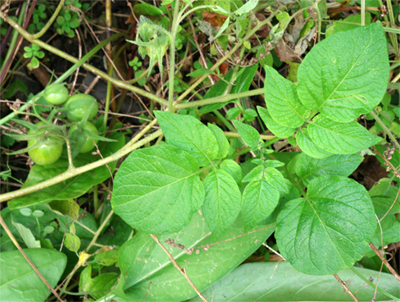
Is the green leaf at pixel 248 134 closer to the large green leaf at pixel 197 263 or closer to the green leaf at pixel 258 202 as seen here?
the green leaf at pixel 258 202

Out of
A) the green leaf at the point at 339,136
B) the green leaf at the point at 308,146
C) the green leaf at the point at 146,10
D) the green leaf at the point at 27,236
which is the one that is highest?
the green leaf at the point at 146,10

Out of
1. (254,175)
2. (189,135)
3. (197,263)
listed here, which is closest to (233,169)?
(254,175)

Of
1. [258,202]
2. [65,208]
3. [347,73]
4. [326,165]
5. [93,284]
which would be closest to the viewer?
[347,73]

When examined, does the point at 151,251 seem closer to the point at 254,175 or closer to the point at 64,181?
the point at 64,181

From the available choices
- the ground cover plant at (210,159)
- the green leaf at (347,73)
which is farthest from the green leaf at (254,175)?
the green leaf at (347,73)

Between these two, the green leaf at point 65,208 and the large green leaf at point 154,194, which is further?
the green leaf at point 65,208

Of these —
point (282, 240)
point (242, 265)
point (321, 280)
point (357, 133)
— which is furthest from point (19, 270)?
point (357, 133)

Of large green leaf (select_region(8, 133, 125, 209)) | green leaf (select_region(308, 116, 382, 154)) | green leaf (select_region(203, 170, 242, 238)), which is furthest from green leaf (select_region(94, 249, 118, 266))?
green leaf (select_region(308, 116, 382, 154))

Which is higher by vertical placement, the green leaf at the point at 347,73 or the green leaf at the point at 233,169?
the green leaf at the point at 347,73
